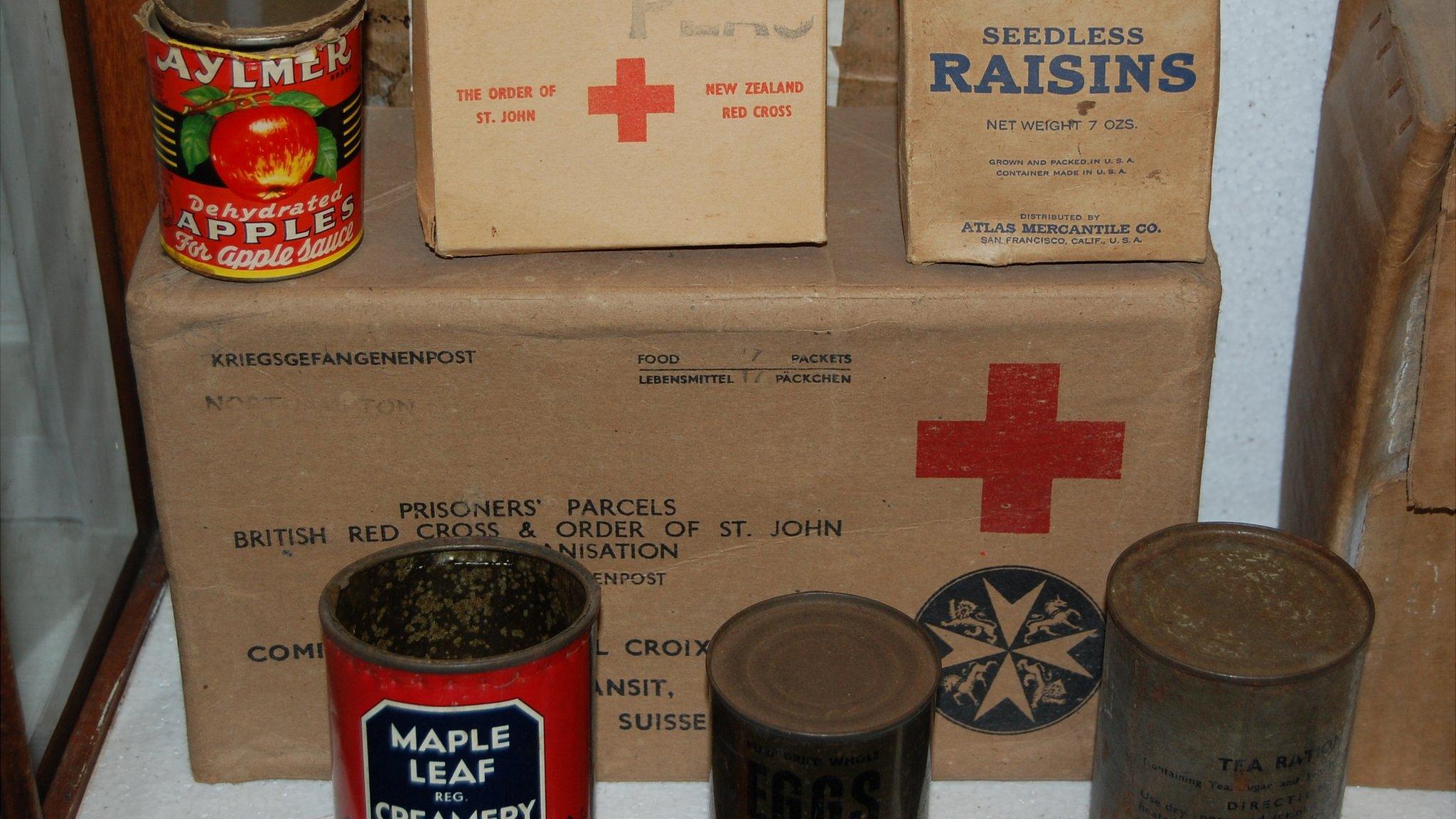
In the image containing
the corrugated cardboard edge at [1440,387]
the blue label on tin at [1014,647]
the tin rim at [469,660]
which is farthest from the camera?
the blue label on tin at [1014,647]

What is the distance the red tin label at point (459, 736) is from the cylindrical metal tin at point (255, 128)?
0.96 feet

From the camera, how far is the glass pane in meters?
1.35

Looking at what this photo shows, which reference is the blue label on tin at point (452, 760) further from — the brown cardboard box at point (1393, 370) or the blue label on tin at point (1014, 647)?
the brown cardboard box at point (1393, 370)

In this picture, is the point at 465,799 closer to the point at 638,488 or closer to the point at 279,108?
the point at 638,488

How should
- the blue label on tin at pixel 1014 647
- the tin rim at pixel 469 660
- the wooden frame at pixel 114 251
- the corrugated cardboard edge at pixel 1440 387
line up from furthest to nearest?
the wooden frame at pixel 114 251 → the blue label on tin at pixel 1014 647 → the corrugated cardboard edge at pixel 1440 387 → the tin rim at pixel 469 660

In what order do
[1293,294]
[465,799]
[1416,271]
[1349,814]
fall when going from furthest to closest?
[1293,294], [1349,814], [1416,271], [465,799]

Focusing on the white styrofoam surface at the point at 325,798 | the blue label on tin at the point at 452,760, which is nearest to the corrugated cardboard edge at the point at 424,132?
the blue label on tin at the point at 452,760

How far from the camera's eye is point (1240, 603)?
44.3 inches

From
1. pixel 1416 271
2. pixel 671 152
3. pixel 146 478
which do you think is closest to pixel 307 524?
pixel 671 152

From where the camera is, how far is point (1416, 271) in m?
1.21

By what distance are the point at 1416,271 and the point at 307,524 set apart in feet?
2.76

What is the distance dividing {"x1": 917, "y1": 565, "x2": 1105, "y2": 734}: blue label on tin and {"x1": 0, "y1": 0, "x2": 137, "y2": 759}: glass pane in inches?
28.9

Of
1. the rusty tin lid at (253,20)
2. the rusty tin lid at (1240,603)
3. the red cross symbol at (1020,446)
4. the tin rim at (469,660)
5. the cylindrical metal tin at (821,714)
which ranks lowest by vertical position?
the cylindrical metal tin at (821,714)

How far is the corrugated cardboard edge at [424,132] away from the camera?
3.73 feet
